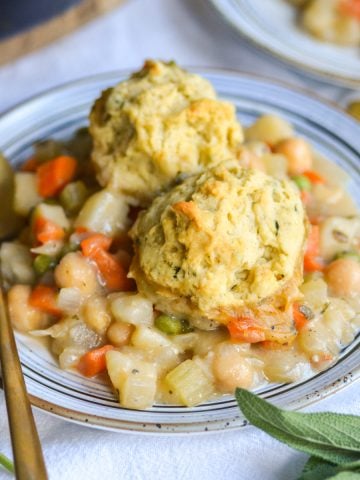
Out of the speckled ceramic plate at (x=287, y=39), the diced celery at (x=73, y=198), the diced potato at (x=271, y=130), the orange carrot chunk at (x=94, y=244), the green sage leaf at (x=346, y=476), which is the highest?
the speckled ceramic plate at (x=287, y=39)

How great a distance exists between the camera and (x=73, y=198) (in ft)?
11.3

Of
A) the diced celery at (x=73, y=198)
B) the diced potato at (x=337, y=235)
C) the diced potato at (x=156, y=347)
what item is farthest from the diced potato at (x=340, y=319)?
the diced celery at (x=73, y=198)

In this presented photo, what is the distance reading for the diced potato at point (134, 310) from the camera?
115 inches

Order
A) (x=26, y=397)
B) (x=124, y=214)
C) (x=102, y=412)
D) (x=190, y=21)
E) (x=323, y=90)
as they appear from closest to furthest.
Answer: (x=26, y=397)
(x=102, y=412)
(x=124, y=214)
(x=323, y=90)
(x=190, y=21)

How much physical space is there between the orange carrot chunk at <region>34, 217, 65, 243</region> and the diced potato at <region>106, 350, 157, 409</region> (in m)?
0.68

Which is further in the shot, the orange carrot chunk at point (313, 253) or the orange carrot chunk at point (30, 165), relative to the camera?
the orange carrot chunk at point (30, 165)

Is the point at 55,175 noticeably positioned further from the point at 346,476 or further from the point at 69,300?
the point at 346,476

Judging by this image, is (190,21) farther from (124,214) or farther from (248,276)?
(248,276)

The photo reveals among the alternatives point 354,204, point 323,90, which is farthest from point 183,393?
point 323,90

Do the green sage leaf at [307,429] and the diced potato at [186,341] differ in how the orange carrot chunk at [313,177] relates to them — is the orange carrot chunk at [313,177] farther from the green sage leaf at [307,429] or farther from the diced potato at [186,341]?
the green sage leaf at [307,429]

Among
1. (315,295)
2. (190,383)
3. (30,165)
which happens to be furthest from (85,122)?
(190,383)

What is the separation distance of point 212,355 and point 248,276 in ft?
1.12

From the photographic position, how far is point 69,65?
4.72 m

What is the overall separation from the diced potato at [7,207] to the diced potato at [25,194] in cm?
2
